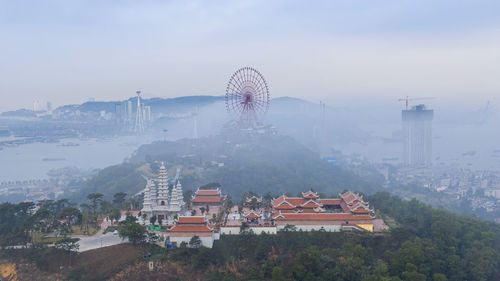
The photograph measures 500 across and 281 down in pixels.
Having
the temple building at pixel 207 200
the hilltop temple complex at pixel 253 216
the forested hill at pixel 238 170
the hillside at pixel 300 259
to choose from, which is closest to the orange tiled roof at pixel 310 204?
the hilltop temple complex at pixel 253 216

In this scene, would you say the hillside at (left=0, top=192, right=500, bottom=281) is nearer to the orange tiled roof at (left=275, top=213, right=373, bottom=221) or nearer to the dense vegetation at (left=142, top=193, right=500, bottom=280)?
the dense vegetation at (left=142, top=193, right=500, bottom=280)

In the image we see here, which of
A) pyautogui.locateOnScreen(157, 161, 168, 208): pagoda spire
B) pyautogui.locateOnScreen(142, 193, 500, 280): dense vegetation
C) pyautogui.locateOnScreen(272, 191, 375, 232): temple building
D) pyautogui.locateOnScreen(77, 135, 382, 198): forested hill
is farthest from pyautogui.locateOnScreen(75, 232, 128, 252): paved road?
pyautogui.locateOnScreen(77, 135, 382, 198): forested hill

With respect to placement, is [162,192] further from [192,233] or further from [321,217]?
[321,217]

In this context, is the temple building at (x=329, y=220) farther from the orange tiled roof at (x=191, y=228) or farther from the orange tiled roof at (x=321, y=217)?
the orange tiled roof at (x=191, y=228)

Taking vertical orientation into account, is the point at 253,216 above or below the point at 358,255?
above

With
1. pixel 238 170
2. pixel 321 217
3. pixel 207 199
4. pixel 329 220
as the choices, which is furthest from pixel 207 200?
pixel 238 170

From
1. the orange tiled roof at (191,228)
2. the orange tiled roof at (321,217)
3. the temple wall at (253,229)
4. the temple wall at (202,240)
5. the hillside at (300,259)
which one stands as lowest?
the hillside at (300,259)
